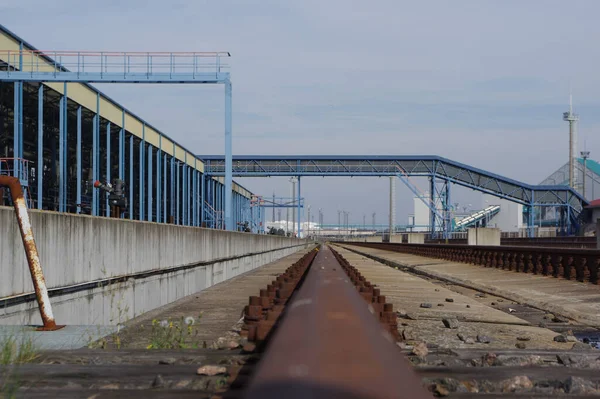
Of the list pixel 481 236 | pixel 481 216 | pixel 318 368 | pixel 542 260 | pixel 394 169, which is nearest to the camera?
pixel 318 368

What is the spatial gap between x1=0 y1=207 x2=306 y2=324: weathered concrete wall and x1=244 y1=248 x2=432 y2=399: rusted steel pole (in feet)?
16.3

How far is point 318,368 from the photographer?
6.02ft

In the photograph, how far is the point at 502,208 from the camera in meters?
136

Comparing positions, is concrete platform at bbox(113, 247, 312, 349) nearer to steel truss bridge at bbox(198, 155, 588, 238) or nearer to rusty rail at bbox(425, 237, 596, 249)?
rusty rail at bbox(425, 237, 596, 249)

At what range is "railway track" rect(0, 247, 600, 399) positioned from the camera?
5.95 ft

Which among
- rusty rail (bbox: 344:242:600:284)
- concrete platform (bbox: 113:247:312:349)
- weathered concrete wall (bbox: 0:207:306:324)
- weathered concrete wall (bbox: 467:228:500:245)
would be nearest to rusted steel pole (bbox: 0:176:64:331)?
weathered concrete wall (bbox: 0:207:306:324)

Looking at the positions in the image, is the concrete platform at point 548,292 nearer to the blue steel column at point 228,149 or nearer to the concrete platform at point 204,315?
the concrete platform at point 204,315

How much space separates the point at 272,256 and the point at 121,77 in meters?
16.3

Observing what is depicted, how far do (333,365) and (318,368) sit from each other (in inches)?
2.2

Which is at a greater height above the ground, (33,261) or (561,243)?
(33,261)

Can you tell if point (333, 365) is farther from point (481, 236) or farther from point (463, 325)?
A: point (481, 236)

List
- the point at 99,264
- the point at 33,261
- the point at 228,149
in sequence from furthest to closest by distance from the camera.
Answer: the point at 228,149, the point at 99,264, the point at 33,261

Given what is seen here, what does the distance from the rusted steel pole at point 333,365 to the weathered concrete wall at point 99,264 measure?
4962mm

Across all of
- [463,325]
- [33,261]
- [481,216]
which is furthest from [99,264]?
[481,216]
